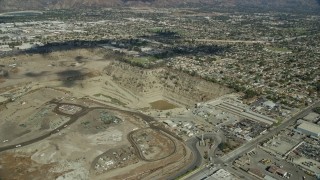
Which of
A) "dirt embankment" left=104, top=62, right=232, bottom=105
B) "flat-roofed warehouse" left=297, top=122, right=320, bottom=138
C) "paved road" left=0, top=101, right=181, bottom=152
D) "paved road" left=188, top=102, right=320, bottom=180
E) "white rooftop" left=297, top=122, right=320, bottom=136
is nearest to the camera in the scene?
"paved road" left=188, top=102, right=320, bottom=180

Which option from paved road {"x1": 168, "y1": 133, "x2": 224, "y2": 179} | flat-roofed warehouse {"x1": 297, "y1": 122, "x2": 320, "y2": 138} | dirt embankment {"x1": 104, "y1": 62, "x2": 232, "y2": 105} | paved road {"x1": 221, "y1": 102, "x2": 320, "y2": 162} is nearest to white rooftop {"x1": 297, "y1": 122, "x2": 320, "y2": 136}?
flat-roofed warehouse {"x1": 297, "y1": 122, "x2": 320, "y2": 138}

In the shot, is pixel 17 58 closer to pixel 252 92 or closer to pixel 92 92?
pixel 92 92

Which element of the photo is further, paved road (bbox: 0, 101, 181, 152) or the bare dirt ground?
paved road (bbox: 0, 101, 181, 152)

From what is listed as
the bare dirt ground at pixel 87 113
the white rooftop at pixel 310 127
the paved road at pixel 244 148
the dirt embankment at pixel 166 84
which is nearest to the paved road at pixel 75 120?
the bare dirt ground at pixel 87 113

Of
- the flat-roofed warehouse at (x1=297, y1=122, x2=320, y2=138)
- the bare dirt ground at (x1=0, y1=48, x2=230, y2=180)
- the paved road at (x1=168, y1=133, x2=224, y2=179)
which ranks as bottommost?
the bare dirt ground at (x1=0, y1=48, x2=230, y2=180)

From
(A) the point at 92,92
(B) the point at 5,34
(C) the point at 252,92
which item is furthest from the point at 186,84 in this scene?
(B) the point at 5,34

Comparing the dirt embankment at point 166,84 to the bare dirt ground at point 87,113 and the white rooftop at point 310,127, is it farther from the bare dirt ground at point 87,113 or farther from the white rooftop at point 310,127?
the white rooftop at point 310,127

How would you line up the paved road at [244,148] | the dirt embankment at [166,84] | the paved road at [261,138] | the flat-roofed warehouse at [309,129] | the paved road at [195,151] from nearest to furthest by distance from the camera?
the paved road at [244,148], the paved road at [195,151], the paved road at [261,138], the flat-roofed warehouse at [309,129], the dirt embankment at [166,84]

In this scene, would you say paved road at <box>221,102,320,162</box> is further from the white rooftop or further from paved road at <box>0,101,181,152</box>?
paved road at <box>0,101,181,152</box>
